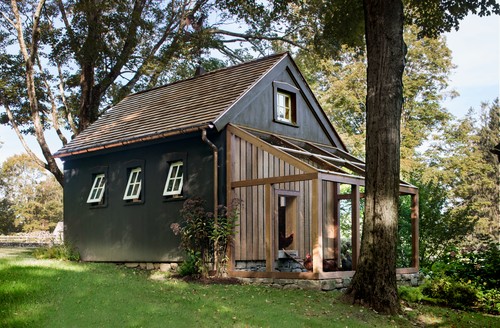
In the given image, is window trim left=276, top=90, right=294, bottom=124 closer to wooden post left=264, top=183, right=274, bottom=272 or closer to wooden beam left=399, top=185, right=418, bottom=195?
wooden beam left=399, top=185, right=418, bottom=195

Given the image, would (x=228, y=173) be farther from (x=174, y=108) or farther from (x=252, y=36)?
(x=252, y=36)

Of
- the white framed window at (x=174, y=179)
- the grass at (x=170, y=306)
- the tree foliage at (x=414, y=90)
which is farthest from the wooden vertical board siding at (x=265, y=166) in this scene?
the tree foliage at (x=414, y=90)

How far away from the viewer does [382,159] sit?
1121cm

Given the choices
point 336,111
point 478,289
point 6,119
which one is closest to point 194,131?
point 478,289

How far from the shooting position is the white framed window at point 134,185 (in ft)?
55.4

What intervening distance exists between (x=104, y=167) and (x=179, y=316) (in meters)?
9.94

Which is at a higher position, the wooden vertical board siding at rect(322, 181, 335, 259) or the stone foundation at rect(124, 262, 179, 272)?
the wooden vertical board siding at rect(322, 181, 335, 259)

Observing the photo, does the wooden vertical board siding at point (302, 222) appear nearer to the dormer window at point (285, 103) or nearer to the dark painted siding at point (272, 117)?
the dark painted siding at point (272, 117)

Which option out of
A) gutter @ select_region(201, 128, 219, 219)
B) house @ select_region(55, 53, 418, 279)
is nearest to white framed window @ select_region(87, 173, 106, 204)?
house @ select_region(55, 53, 418, 279)

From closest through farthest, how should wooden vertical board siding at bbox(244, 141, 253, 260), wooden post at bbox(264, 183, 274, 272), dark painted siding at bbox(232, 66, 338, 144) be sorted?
wooden post at bbox(264, 183, 274, 272), wooden vertical board siding at bbox(244, 141, 253, 260), dark painted siding at bbox(232, 66, 338, 144)

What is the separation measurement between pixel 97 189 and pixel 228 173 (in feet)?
19.9

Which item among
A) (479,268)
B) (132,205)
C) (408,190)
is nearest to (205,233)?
(132,205)

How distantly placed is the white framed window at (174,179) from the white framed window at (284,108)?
3.39 m

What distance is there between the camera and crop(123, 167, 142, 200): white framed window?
16.9 m
